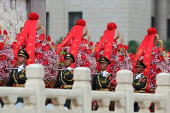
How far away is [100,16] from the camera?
3953cm

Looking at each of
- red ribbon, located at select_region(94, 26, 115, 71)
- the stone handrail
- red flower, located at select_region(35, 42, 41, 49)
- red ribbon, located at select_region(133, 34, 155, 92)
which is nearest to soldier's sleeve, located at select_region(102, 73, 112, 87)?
red ribbon, located at select_region(94, 26, 115, 71)

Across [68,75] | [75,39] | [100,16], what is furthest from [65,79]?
[100,16]

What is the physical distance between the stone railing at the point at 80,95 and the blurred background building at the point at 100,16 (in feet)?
85.7

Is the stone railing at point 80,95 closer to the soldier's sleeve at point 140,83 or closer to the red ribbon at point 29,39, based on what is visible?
the soldier's sleeve at point 140,83

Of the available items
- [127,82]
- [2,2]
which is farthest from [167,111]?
[2,2]

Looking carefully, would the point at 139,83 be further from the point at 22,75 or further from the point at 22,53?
the point at 22,75

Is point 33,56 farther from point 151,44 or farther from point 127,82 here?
point 151,44

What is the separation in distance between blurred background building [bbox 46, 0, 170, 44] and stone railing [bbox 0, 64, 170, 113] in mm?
26135

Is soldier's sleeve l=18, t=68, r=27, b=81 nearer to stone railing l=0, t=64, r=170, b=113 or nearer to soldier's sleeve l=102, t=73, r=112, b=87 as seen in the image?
stone railing l=0, t=64, r=170, b=113

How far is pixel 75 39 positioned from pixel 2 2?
2.26 metres

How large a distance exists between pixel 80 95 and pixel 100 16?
95.6ft

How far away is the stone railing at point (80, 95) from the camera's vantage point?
9.52 m

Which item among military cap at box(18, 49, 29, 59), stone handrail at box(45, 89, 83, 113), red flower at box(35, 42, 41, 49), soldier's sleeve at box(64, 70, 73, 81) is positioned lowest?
stone handrail at box(45, 89, 83, 113)

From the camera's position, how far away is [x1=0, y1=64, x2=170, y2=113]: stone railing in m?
9.52
